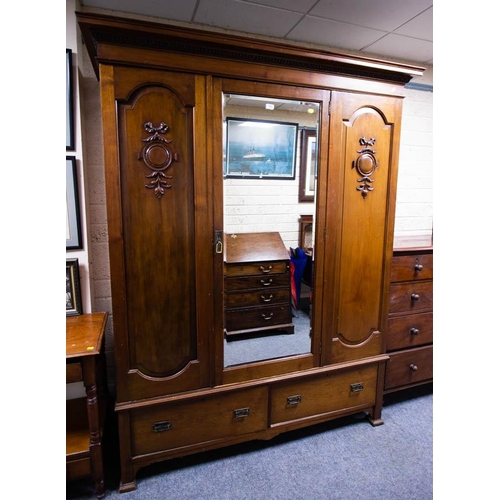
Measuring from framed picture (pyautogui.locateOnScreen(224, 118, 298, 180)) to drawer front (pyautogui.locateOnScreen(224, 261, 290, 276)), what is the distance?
0.44 meters

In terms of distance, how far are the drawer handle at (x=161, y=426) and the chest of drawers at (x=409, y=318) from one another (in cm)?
135

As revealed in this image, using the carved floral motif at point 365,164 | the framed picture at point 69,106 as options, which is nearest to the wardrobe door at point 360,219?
the carved floral motif at point 365,164

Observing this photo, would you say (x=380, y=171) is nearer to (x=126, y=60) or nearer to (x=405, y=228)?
(x=405, y=228)

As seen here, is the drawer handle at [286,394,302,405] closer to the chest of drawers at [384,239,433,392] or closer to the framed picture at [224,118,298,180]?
the chest of drawers at [384,239,433,392]

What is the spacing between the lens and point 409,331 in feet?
6.85

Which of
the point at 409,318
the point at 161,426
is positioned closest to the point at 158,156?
the point at 161,426

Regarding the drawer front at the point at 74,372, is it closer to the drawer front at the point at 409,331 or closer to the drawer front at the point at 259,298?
the drawer front at the point at 259,298

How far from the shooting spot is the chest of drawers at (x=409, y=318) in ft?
6.57

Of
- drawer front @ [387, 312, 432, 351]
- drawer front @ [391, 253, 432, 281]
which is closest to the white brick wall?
drawer front @ [391, 253, 432, 281]

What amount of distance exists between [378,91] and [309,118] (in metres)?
0.41

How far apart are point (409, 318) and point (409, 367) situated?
33 cm

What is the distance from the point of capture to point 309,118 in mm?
1583

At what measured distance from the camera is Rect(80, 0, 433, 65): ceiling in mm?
1717
